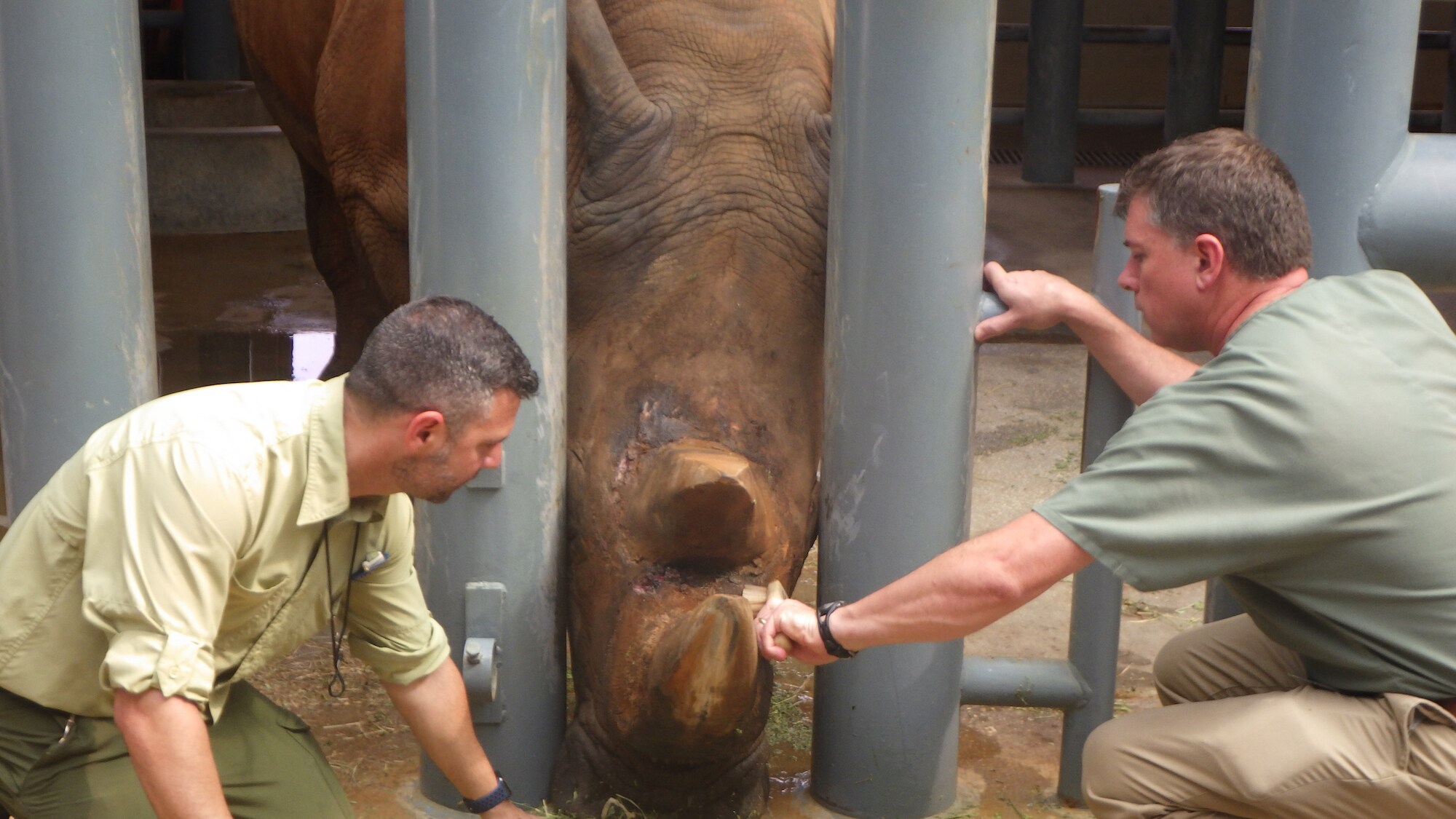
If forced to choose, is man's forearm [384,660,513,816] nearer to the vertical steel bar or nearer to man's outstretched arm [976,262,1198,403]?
man's outstretched arm [976,262,1198,403]

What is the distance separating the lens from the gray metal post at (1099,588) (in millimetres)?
3490

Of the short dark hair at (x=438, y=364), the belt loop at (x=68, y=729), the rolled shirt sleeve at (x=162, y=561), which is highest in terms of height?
the short dark hair at (x=438, y=364)

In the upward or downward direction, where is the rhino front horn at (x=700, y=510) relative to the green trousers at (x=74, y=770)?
upward

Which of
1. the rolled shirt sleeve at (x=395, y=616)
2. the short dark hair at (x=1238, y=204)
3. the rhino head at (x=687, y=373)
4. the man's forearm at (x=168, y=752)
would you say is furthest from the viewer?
the rhino head at (x=687, y=373)

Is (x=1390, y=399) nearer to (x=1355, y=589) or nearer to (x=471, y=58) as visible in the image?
(x=1355, y=589)

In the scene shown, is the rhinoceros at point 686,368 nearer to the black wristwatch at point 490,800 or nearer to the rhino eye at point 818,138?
the rhino eye at point 818,138

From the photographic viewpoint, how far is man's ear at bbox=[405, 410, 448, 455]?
2598mm

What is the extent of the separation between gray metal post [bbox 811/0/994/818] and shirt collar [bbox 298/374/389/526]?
113 centimetres

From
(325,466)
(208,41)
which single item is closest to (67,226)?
(325,466)

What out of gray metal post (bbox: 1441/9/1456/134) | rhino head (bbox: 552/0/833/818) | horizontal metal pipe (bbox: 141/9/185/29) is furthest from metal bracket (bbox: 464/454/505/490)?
horizontal metal pipe (bbox: 141/9/185/29)

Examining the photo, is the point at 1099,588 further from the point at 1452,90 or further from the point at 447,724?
the point at 1452,90

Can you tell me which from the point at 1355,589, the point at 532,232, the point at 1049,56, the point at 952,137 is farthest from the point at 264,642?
the point at 1049,56

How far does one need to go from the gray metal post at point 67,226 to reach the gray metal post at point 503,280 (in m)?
0.56

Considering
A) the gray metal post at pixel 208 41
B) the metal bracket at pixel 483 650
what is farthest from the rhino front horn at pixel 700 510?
the gray metal post at pixel 208 41
